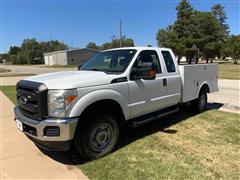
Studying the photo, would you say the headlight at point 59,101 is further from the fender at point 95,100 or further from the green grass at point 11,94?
the green grass at point 11,94

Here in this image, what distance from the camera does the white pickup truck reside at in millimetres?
3301

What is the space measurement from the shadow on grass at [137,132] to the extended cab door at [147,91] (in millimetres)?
526

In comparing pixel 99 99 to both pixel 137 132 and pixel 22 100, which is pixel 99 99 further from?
pixel 137 132

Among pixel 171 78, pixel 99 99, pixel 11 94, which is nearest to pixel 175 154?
pixel 99 99

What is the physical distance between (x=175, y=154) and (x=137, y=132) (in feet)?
4.61

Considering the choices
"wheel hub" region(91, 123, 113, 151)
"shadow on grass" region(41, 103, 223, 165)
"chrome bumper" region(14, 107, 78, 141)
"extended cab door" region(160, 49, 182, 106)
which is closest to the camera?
"chrome bumper" region(14, 107, 78, 141)

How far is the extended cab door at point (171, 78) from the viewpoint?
5234mm

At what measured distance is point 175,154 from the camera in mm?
4039

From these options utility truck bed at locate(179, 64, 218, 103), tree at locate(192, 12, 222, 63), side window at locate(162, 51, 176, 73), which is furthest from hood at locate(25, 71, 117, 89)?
tree at locate(192, 12, 222, 63)

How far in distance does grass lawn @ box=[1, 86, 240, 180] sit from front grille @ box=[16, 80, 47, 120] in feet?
3.65

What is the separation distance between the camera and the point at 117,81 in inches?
157

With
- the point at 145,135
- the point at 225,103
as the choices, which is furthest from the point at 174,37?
the point at 145,135

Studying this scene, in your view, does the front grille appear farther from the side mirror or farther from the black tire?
the black tire

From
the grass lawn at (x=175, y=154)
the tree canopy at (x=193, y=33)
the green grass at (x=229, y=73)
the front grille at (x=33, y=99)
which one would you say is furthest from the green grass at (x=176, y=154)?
the tree canopy at (x=193, y=33)
